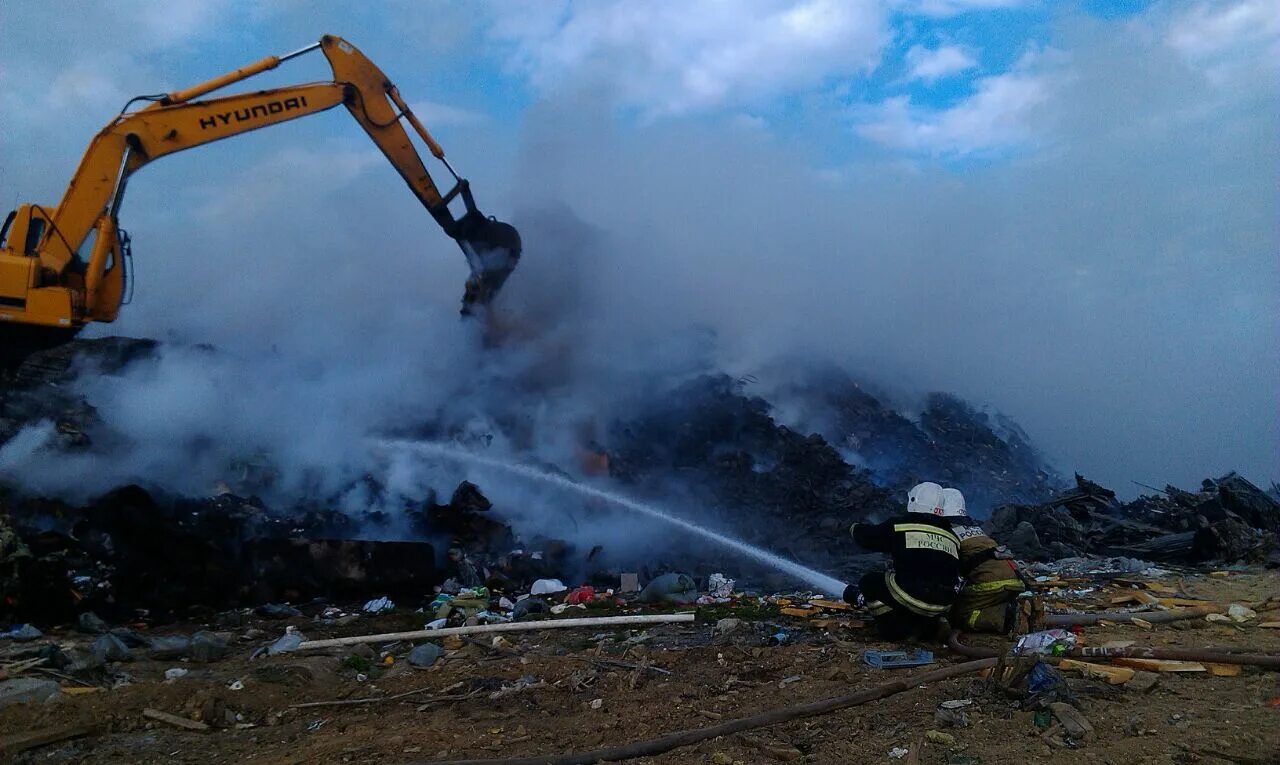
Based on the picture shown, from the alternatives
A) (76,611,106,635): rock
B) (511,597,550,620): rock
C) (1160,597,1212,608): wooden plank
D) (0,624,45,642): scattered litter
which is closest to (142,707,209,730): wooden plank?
(0,624,45,642): scattered litter

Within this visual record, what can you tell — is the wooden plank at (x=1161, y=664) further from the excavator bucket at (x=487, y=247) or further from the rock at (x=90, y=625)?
the excavator bucket at (x=487, y=247)

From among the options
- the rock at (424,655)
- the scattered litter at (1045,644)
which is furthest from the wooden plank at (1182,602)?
the rock at (424,655)

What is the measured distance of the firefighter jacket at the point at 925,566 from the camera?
5387 mm

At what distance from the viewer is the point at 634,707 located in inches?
179

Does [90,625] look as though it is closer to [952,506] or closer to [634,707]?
[634,707]

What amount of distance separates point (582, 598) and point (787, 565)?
3060mm

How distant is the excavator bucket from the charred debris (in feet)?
10.4

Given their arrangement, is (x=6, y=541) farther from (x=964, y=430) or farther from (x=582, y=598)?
(x=964, y=430)

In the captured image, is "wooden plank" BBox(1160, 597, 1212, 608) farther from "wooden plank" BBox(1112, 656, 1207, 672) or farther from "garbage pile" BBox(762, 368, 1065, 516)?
"garbage pile" BBox(762, 368, 1065, 516)

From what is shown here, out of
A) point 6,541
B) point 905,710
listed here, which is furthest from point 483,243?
point 905,710

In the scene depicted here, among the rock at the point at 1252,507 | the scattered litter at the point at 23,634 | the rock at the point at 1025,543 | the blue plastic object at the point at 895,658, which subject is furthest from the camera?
the rock at the point at 1252,507

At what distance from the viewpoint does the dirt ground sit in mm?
3658

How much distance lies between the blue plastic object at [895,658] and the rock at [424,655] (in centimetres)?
288

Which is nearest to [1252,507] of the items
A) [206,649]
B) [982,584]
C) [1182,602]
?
[1182,602]
